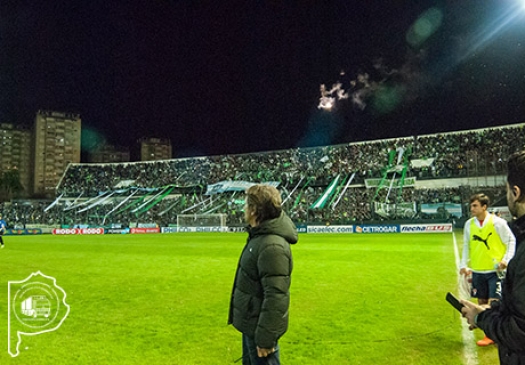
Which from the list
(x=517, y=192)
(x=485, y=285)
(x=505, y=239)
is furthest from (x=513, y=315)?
(x=485, y=285)

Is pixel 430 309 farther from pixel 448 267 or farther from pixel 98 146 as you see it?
pixel 98 146

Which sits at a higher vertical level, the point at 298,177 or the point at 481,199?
the point at 298,177

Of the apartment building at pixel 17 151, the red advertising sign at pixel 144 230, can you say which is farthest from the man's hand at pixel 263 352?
the apartment building at pixel 17 151

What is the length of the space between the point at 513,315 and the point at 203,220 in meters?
45.3

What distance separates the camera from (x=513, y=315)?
2.37 metres

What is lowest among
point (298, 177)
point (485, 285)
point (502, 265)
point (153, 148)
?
point (485, 285)

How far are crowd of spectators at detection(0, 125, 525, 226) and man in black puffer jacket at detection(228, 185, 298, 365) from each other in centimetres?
3584

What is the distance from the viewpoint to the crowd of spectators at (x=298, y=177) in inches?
1735

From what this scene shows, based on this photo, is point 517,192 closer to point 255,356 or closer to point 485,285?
point 255,356

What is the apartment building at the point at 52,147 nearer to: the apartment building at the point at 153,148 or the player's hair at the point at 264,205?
the apartment building at the point at 153,148

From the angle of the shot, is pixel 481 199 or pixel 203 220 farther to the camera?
pixel 203 220

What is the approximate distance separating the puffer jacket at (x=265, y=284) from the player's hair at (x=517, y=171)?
165 cm

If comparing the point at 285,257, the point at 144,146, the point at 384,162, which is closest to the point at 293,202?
the point at 384,162

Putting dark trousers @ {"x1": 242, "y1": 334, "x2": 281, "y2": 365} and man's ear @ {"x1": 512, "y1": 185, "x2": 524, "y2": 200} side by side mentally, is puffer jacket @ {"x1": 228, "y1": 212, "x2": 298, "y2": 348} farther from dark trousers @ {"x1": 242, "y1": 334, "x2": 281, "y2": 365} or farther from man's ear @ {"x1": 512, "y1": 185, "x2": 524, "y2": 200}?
man's ear @ {"x1": 512, "y1": 185, "x2": 524, "y2": 200}
